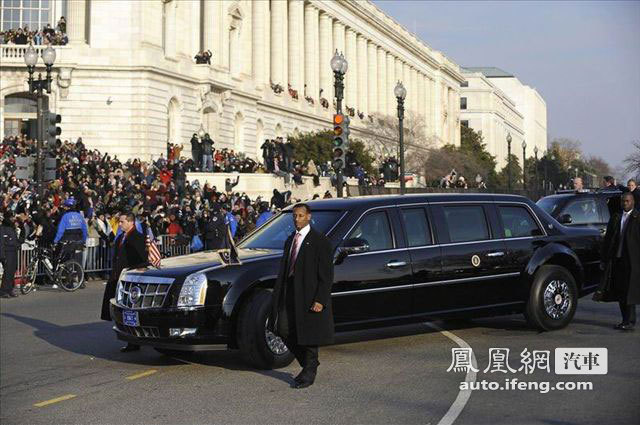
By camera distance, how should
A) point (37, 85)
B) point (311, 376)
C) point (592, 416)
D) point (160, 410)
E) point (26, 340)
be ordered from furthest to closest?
point (37, 85)
point (26, 340)
point (311, 376)
point (160, 410)
point (592, 416)

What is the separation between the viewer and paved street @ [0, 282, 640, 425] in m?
8.14

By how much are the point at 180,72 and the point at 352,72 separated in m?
43.7

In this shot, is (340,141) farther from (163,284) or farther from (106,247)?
(163,284)

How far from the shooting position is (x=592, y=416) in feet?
25.7

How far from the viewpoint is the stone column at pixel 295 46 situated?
259 ft

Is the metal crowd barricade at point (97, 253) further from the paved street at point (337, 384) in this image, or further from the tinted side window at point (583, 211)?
the tinted side window at point (583, 211)

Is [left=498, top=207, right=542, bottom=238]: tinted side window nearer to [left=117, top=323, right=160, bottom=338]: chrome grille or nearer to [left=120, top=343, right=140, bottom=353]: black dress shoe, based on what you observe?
[left=117, top=323, right=160, bottom=338]: chrome grille

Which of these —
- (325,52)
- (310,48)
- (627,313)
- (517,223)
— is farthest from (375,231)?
(325,52)

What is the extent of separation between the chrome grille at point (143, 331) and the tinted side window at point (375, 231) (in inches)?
95.8

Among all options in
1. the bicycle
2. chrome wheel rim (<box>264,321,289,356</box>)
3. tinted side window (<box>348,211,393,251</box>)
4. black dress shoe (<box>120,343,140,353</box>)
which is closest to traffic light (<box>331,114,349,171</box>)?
the bicycle

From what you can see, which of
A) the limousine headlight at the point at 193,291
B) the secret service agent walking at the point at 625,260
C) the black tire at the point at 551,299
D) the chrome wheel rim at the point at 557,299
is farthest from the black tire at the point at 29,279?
the secret service agent walking at the point at 625,260

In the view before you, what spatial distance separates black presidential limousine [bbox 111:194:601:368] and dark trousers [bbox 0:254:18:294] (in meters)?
9.48

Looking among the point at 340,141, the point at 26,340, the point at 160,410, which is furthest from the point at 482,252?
the point at 340,141

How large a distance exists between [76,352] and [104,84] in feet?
124
